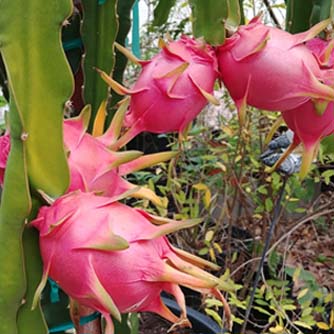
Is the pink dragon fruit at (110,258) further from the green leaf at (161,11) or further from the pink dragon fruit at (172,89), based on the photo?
the green leaf at (161,11)

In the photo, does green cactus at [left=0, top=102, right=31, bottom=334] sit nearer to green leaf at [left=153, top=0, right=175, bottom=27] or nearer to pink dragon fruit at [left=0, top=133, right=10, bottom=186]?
pink dragon fruit at [left=0, top=133, right=10, bottom=186]

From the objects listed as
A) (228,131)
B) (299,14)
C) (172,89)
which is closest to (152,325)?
(228,131)

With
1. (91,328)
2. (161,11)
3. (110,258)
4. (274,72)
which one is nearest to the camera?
(110,258)

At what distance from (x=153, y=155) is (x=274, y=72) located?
4.8 inches

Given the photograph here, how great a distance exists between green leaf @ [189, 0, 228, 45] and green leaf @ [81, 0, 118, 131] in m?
0.10

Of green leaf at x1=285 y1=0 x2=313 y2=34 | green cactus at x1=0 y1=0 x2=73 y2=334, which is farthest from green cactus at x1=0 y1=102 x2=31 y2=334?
green leaf at x1=285 y1=0 x2=313 y2=34

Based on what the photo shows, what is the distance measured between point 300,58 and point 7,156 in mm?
254

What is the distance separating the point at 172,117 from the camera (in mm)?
Answer: 525

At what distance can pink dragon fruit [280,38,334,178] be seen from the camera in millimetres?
536

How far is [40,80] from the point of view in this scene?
46 cm

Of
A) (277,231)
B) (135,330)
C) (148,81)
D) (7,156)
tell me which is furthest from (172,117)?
(277,231)

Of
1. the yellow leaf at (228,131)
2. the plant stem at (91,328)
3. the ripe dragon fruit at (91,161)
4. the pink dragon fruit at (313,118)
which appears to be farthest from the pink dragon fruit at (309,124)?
the yellow leaf at (228,131)

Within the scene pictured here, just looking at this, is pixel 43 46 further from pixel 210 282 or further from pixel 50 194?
pixel 210 282

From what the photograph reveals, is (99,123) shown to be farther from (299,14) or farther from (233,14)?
(299,14)
